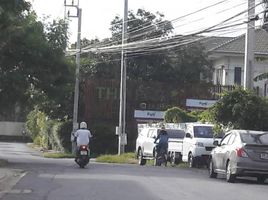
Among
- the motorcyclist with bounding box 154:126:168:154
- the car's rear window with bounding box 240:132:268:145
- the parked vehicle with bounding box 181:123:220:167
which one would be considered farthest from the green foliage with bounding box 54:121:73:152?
the car's rear window with bounding box 240:132:268:145

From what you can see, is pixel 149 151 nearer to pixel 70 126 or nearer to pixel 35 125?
pixel 70 126

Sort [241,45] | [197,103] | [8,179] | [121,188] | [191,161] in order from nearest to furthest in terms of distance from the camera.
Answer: [121,188] < [8,179] < [191,161] < [197,103] < [241,45]

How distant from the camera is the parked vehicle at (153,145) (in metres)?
31.9

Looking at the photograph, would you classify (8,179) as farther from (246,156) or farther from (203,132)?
(203,132)

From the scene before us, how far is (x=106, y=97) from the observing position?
4969 centimetres

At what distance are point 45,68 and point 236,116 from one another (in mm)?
8816

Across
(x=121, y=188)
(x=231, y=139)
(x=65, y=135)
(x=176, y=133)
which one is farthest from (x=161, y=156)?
(x=65, y=135)

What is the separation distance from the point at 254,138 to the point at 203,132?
8.78 m

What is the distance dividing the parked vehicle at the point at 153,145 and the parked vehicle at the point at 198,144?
137 centimetres

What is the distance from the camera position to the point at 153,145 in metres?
32.4

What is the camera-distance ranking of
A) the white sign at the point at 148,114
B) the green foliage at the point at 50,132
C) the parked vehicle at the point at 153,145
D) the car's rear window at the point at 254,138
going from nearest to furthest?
the car's rear window at the point at 254,138 → the parked vehicle at the point at 153,145 → the white sign at the point at 148,114 → the green foliage at the point at 50,132

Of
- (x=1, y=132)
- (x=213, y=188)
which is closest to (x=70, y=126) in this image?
(x=213, y=188)

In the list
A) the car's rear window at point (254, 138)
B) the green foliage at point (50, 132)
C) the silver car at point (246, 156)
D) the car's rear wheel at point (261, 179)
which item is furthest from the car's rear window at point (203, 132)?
the green foliage at point (50, 132)

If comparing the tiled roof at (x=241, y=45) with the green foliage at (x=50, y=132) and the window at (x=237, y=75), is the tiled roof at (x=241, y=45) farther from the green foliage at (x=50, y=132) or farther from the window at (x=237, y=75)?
the green foliage at (x=50, y=132)
